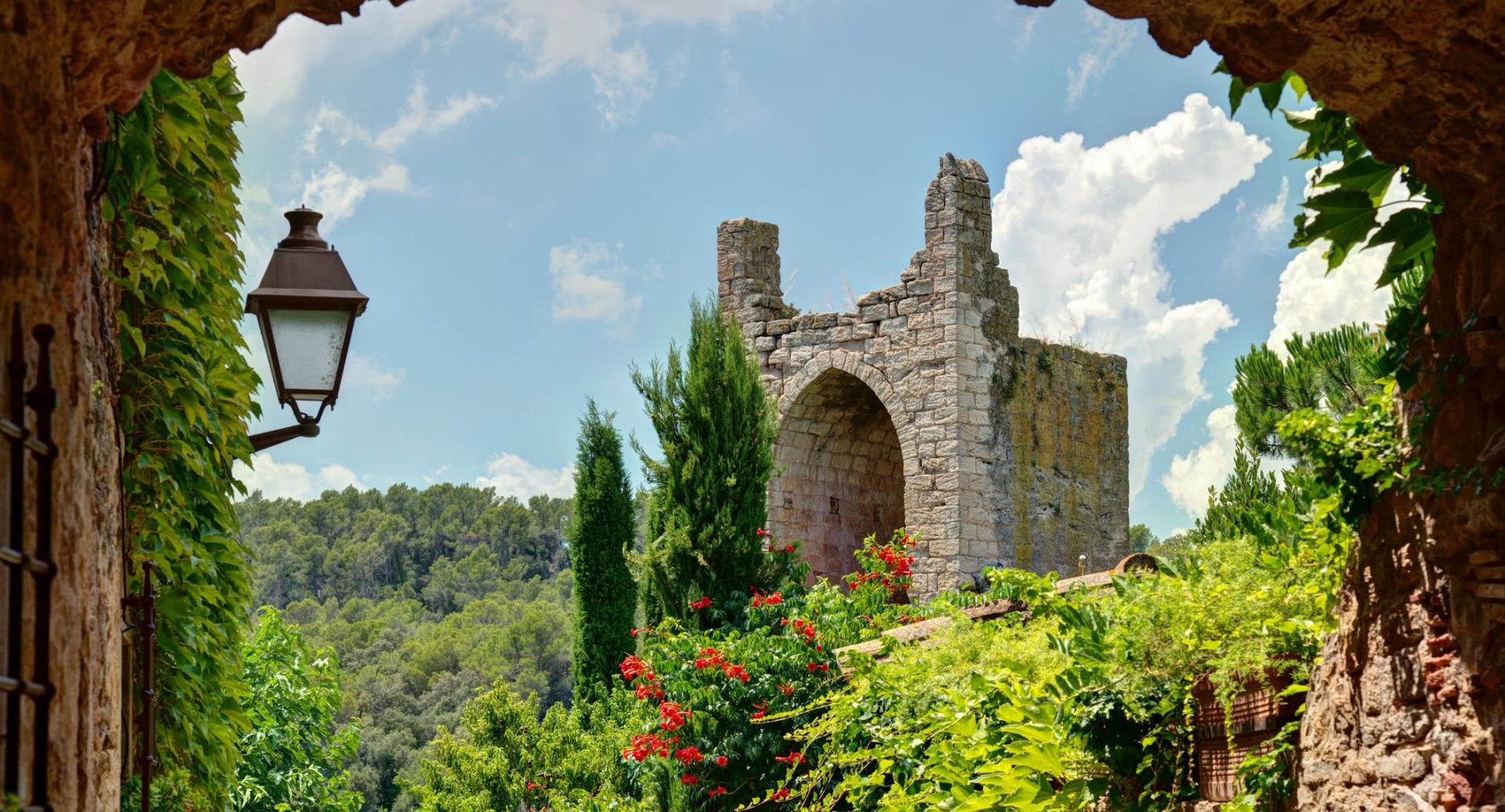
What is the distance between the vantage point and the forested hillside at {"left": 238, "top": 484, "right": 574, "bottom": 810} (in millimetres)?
28328

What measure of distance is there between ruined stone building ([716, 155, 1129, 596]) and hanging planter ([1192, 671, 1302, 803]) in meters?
9.29

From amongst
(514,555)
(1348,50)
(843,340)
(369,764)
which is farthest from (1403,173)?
(514,555)

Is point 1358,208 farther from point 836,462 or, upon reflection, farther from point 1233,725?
point 836,462

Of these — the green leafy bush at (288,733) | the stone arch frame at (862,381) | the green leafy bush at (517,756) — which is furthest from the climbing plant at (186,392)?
the stone arch frame at (862,381)

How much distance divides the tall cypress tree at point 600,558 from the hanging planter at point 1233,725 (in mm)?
12533

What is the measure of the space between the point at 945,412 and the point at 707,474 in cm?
314

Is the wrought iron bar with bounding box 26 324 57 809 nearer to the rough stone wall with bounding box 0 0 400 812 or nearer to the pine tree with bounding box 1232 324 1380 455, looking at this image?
the rough stone wall with bounding box 0 0 400 812

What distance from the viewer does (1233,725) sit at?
404cm

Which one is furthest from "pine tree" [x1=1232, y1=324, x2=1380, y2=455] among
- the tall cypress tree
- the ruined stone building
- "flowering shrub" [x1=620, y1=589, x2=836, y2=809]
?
the tall cypress tree

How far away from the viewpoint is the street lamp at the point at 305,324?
14.7 feet

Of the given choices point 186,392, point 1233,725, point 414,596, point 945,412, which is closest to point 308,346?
point 186,392

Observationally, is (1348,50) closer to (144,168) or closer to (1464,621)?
(1464,621)

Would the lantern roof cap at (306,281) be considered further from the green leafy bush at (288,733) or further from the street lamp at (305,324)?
the green leafy bush at (288,733)

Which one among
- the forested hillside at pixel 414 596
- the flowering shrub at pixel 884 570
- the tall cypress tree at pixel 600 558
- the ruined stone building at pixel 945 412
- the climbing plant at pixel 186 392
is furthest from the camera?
the forested hillside at pixel 414 596
